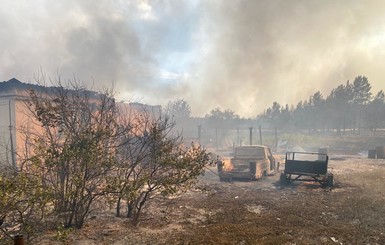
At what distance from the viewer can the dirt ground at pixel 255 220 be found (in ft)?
20.0

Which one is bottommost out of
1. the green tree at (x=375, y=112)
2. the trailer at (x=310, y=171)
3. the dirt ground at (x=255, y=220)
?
the dirt ground at (x=255, y=220)

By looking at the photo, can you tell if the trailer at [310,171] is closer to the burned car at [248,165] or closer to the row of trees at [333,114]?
the burned car at [248,165]

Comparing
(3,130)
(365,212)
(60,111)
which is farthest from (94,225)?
(3,130)

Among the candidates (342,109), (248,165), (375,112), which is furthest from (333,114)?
(248,165)

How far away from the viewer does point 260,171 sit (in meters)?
14.0

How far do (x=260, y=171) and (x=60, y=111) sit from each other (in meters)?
9.88

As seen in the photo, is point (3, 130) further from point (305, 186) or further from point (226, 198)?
point (305, 186)

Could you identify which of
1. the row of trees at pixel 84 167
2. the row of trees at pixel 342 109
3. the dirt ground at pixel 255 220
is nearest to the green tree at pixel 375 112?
the row of trees at pixel 342 109

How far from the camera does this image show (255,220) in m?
7.36

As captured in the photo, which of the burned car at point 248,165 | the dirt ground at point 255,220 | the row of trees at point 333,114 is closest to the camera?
the dirt ground at point 255,220

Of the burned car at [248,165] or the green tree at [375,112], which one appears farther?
the green tree at [375,112]

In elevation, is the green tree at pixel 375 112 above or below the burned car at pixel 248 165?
above

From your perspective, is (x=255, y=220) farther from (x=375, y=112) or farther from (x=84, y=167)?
(x=375, y=112)

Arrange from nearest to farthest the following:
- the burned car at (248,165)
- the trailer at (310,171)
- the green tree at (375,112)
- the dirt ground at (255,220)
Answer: the dirt ground at (255,220) → the trailer at (310,171) → the burned car at (248,165) → the green tree at (375,112)
